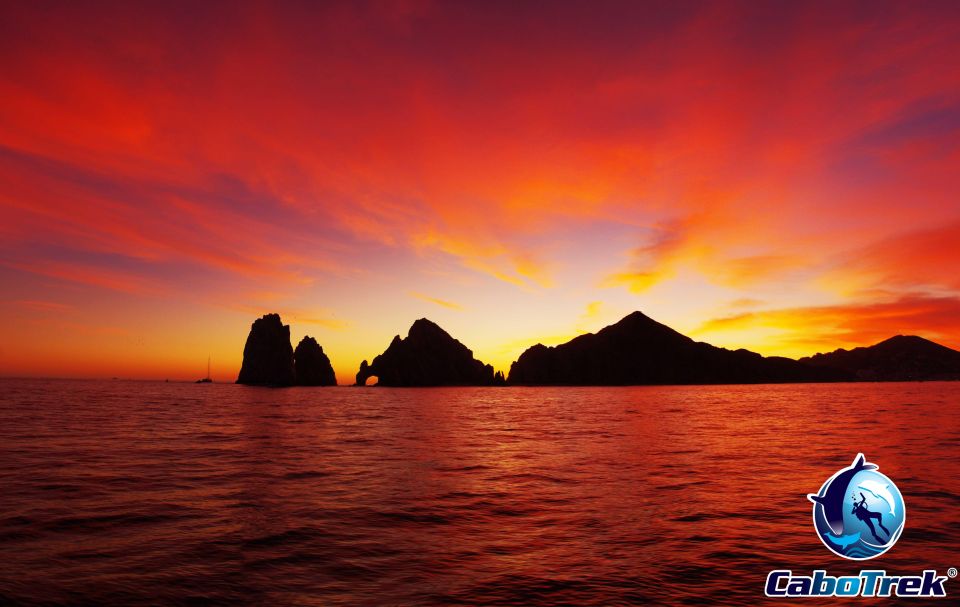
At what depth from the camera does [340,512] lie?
1822 cm

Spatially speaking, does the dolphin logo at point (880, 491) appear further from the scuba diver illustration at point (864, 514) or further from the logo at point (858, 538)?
the scuba diver illustration at point (864, 514)

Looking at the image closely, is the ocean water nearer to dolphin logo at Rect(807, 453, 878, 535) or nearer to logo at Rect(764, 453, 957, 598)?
logo at Rect(764, 453, 957, 598)

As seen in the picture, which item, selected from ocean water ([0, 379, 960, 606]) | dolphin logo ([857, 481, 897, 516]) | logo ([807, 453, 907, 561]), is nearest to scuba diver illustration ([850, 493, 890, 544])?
logo ([807, 453, 907, 561])

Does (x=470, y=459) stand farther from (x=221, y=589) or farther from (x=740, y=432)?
(x=740, y=432)

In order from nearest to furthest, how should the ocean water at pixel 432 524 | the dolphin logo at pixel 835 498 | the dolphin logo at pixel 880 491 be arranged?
the ocean water at pixel 432 524 → the dolphin logo at pixel 835 498 → the dolphin logo at pixel 880 491

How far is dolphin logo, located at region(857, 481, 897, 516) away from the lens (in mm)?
13350

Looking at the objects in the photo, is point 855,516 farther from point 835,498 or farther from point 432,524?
point 432,524

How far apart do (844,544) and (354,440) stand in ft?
117

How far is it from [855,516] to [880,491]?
1133mm

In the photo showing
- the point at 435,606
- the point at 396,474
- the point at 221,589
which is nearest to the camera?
the point at 435,606

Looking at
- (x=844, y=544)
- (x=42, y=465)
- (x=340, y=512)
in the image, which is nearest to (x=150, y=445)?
(x=42, y=465)

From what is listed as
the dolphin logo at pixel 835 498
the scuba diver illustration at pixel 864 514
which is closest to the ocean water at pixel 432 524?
the scuba diver illustration at pixel 864 514

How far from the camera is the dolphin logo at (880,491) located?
43.8 feet

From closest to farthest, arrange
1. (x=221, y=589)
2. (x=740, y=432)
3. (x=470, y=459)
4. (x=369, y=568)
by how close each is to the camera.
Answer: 1. (x=221, y=589)
2. (x=369, y=568)
3. (x=470, y=459)
4. (x=740, y=432)
